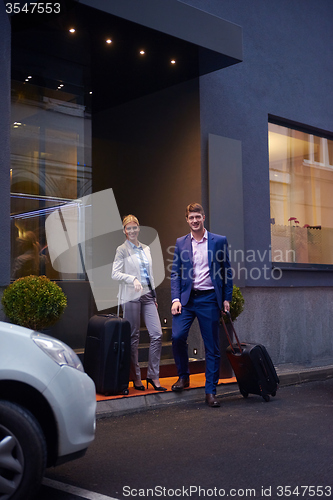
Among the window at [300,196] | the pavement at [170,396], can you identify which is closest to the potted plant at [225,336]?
the pavement at [170,396]

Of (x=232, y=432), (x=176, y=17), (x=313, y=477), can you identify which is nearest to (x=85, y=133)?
(x=176, y=17)

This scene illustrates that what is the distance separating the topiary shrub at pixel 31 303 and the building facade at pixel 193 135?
0.38 m

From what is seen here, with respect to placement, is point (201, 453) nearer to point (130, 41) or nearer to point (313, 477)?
point (313, 477)

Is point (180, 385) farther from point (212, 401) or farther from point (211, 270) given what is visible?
point (211, 270)

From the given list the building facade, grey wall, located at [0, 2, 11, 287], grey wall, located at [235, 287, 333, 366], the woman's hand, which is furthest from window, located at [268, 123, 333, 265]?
grey wall, located at [0, 2, 11, 287]

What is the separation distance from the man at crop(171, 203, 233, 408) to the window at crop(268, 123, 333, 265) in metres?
4.05

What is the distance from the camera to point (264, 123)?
34.8 feet

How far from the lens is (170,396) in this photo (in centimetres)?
693

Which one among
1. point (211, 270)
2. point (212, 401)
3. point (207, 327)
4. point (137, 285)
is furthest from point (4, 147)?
point (212, 401)

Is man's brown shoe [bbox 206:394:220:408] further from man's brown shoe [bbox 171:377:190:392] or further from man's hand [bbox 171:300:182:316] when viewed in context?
man's hand [bbox 171:300:182:316]

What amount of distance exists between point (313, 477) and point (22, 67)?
7283mm

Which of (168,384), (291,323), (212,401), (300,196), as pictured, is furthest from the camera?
(300,196)

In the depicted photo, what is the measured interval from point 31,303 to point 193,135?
4537 millimetres

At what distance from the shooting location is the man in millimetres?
6648
